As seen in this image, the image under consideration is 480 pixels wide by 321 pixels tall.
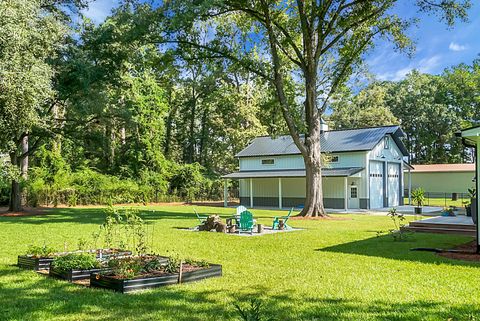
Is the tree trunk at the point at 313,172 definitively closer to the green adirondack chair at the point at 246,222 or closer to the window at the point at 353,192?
the green adirondack chair at the point at 246,222

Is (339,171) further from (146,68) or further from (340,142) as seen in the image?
(146,68)

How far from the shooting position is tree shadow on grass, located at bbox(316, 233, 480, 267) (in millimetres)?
8828

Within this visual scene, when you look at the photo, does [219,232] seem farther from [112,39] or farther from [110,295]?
[112,39]

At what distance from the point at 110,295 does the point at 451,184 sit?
1649 inches

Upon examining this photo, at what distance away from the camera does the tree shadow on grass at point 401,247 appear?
8.83 meters

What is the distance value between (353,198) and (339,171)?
248 cm

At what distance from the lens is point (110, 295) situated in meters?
5.86

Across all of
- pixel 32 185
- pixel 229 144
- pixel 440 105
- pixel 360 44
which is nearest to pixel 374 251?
pixel 360 44

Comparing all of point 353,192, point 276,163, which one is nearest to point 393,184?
point 353,192

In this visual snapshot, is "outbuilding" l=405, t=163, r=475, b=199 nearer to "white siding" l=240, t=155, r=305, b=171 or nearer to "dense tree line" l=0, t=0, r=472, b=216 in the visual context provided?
"white siding" l=240, t=155, r=305, b=171

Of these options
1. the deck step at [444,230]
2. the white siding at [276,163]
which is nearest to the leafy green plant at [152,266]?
the deck step at [444,230]

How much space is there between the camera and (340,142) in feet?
98.0

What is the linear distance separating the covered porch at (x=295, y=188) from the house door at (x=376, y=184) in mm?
856

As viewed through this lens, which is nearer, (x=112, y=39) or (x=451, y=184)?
(x=112, y=39)
